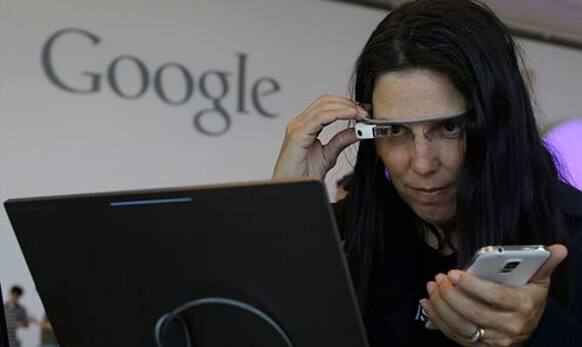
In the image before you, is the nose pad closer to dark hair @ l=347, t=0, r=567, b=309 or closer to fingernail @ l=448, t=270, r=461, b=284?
dark hair @ l=347, t=0, r=567, b=309

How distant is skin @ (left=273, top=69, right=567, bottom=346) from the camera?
0.67m

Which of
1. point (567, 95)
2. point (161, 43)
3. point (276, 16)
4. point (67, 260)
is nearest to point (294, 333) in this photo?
point (67, 260)

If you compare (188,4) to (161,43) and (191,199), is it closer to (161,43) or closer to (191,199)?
(161,43)

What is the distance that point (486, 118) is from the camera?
0.90 m

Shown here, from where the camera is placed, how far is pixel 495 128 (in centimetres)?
91

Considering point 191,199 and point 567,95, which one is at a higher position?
point 191,199

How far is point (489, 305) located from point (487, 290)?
34 mm

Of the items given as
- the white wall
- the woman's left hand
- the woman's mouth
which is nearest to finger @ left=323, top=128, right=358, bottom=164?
the woman's mouth

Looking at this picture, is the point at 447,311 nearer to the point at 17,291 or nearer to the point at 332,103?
the point at 332,103

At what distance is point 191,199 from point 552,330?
0.40 metres

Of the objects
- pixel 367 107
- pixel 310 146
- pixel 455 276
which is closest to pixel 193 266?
pixel 455 276

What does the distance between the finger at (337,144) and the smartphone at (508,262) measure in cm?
57

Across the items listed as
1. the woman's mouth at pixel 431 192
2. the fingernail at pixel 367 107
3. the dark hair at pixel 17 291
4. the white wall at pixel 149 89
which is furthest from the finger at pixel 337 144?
the dark hair at pixel 17 291

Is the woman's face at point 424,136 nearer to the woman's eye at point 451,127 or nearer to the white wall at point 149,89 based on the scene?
the woman's eye at point 451,127
